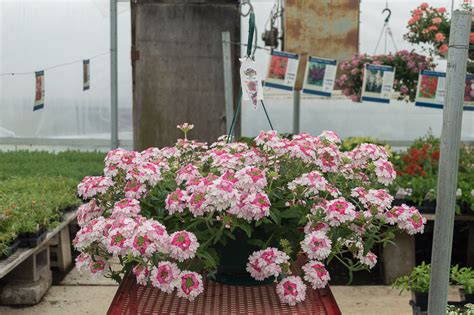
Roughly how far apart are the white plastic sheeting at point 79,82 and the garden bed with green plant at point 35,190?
17.7 inches

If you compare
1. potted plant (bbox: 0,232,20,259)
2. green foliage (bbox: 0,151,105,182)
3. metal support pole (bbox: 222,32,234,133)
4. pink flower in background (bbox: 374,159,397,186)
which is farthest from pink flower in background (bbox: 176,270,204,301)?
green foliage (bbox: 0,151,105,182)

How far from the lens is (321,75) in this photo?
5281mm

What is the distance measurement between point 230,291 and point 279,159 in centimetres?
41

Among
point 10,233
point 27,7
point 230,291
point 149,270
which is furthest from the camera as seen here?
point 27,7

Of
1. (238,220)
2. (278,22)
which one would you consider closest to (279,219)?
(238,220)

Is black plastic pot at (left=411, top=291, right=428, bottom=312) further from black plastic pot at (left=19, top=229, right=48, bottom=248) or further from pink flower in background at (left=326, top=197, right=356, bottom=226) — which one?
black plastic pot at (left=19, top=229, right=48, bottom=248)

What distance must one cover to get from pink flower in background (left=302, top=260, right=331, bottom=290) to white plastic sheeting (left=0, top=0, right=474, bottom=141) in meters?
4.68

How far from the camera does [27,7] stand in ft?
21.6

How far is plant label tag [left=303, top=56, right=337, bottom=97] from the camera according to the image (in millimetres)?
5258

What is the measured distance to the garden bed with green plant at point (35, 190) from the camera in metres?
3.91

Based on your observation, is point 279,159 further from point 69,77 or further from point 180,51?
point 69,77

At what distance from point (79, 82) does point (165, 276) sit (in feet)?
16.7

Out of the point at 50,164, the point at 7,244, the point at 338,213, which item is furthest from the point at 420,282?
the point at 50,164

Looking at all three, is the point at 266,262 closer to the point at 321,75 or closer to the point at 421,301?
the point at 421,301
